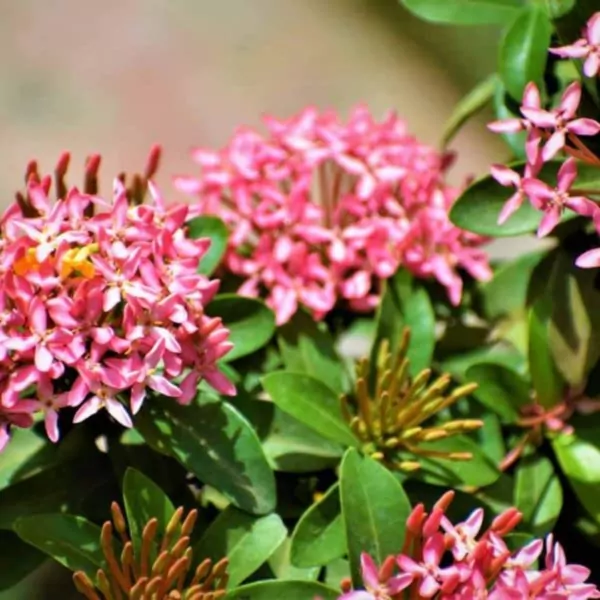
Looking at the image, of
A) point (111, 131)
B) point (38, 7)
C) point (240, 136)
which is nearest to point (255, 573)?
point (240, 136)

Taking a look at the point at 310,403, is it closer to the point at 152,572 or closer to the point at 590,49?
the point at 152,572

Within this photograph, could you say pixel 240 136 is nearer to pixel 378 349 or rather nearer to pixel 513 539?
pixel 378 349

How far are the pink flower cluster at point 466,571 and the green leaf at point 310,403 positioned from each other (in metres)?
0.11

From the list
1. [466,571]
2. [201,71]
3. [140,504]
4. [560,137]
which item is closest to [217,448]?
[140,504]

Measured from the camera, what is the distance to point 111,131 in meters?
1.93

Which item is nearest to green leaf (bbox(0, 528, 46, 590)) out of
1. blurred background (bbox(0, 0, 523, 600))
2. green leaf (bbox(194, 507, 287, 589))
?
green leaf (bbox(194, 507, 287, 589))

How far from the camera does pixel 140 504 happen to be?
62cm

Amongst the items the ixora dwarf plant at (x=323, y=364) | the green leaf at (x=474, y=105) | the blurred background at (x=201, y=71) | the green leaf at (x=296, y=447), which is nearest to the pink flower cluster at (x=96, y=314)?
the ixora dwarf plant at (x=323, y=364)

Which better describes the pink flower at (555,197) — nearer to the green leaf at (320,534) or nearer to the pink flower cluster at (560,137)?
the pink flower cluster at (560,137)

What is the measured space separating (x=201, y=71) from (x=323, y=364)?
1.39 meters

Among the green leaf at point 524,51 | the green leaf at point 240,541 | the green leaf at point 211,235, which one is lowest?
the green leaf at point 240,541

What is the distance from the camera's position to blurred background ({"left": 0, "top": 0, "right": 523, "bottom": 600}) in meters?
1.92

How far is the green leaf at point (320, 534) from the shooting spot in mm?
635

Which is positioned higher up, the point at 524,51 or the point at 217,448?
the point at 524,51
